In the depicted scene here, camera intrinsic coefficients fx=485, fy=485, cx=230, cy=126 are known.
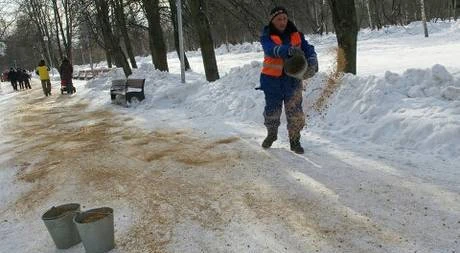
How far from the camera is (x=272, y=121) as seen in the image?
246 inches

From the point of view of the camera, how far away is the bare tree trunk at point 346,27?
28.0 ft

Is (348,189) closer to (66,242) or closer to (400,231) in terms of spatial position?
(400,231)

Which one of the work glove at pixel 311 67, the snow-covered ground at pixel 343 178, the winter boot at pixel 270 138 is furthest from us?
the winter boot at pixel 270 138

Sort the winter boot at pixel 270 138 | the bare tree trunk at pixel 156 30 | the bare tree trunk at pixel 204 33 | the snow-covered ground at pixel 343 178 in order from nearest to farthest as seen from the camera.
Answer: the snow-covered ground at pixel 343 178 < the winter boot at pixel 270 138 < the bare tree trunk at pixel 204 33 < the bare tree trunk at pixel 156 30

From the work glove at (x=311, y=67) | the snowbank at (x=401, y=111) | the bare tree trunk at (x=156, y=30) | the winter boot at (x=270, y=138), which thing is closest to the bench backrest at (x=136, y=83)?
the bare tree trunk at (x=156, y=30)

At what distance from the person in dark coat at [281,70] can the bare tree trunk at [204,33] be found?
6.97 metres

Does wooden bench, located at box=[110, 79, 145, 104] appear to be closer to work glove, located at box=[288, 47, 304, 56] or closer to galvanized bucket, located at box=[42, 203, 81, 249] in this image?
work glove, located at box=[288, 47, 304, 56]

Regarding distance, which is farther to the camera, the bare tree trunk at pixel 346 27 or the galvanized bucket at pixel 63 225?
the bare tree trunk at pixel 346 27

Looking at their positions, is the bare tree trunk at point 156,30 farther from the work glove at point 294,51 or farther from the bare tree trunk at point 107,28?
the work glove at point 294,51

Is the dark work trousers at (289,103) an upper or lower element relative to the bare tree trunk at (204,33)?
lower

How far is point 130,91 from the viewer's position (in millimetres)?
12984

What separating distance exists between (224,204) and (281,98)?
196cm

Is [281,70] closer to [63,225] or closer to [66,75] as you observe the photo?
[63,225]

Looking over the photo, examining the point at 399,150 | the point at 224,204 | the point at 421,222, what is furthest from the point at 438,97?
the point at 224,204
